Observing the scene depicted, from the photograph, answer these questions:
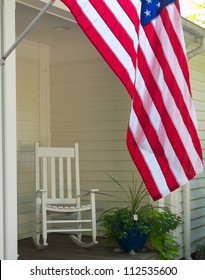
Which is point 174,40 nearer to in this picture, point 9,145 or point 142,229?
point 9,145

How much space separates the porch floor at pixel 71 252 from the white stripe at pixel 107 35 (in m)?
2.47

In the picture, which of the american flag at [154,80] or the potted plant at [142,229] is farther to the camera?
the potted plant at [142,229]

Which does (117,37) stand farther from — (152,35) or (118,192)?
(118,192)

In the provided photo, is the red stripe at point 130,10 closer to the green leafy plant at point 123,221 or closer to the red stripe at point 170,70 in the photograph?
the red stripe at point 170,70

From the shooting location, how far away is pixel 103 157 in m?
6.27

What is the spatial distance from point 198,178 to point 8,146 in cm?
357

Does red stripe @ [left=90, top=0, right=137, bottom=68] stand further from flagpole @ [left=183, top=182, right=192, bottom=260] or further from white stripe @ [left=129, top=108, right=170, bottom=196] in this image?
flagpole @ [left=183, top=182, right=192, bottom=260]

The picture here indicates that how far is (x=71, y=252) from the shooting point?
17.4ft

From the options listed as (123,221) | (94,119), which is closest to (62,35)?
(94,119)

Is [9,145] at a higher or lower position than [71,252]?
higher

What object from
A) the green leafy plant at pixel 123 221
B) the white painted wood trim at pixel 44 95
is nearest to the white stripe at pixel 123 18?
the green leafy plant at pixel 123 221

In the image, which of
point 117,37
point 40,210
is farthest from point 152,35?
point 40,210

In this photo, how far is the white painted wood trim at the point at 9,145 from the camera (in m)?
3.77
